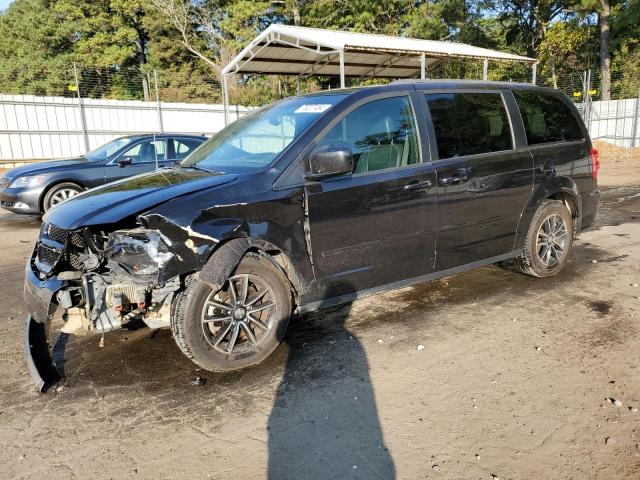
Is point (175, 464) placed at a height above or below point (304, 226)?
below

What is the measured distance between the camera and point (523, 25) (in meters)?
36.8

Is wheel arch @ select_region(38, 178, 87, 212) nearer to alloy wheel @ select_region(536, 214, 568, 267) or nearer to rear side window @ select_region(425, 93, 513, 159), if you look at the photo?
rear side window @ select_region(425, 93, 513, 159)

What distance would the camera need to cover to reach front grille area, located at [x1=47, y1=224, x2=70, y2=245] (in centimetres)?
330

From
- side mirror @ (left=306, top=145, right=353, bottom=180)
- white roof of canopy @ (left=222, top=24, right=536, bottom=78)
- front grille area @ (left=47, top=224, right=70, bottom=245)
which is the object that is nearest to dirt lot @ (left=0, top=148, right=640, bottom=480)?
front grille area @ (left=47, top=224, right=70, bottom=245)

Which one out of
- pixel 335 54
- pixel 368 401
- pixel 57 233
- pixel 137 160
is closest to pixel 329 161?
pixel 368 401

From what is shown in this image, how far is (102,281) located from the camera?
322cm

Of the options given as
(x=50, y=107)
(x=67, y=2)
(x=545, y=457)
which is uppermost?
(x=67, y=2)

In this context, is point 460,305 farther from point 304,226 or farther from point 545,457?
point 545,457

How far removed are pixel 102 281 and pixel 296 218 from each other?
1311 millimetres

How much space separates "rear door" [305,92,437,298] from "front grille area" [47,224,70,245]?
160cm

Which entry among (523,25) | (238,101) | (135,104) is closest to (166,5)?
(238,101)

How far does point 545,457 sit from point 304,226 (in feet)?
6.53

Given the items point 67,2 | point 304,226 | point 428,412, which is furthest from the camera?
point 67,2

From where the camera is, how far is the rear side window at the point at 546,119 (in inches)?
194
